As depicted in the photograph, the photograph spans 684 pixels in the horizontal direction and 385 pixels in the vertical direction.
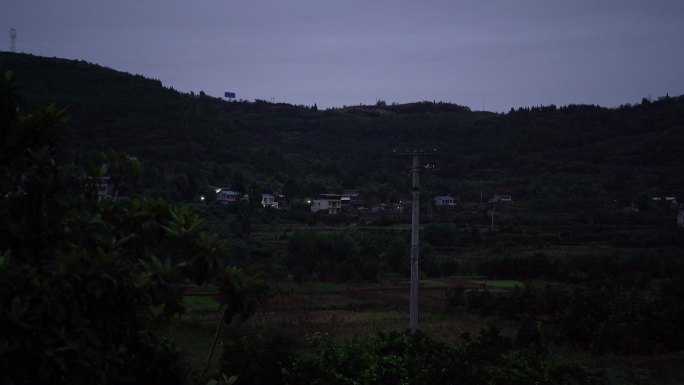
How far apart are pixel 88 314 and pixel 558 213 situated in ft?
151

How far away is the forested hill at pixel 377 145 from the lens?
1828 inches

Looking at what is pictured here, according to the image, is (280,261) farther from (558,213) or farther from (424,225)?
(558,213)

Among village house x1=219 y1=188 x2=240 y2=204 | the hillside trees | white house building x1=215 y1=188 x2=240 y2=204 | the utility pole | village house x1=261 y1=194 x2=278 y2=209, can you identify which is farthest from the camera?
village house x1=261 y1=194 x2=278 y2=209

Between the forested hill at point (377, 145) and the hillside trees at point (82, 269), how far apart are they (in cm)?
3013

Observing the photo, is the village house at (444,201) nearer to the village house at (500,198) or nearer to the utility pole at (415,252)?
the village house at (500,198)

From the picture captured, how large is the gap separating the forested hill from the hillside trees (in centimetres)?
3013

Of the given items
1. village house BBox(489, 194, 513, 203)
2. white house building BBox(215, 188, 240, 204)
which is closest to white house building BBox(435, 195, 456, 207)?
village house BBox(489, 194, 513, 203)

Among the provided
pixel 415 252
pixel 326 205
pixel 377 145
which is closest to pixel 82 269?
pixel 415 252

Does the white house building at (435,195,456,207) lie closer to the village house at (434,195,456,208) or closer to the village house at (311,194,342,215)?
the village house at (434,195,456,208)

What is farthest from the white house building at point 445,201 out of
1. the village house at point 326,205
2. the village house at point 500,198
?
the village house at point 326,205

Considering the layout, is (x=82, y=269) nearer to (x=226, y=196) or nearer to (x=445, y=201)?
(x=226, y=196)

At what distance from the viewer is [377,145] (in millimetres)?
74938

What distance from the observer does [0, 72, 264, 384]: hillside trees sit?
3.06 meters

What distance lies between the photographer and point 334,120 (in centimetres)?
8756
